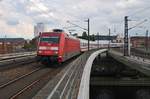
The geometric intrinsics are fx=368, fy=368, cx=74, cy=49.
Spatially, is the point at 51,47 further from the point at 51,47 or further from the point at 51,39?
the point at 51,39

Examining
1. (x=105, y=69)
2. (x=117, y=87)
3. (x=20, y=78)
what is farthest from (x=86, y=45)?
(x=20, y=78)

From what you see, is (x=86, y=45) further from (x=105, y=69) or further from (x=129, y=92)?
(x=129, y=92)

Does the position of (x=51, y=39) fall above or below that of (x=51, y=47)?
above

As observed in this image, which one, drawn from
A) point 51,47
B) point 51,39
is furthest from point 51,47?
point 51,39

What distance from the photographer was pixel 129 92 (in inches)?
1606

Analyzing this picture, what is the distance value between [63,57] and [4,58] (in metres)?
10.1

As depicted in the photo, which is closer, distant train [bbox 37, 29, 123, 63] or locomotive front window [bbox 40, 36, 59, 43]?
distant train [bbox 37, 29, 123, 63]

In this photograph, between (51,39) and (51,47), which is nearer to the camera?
(51,47)

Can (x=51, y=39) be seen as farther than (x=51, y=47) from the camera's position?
Yes

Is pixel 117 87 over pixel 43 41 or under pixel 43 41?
under

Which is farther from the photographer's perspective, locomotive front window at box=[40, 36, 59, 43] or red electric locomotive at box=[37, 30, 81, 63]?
locomotive front window at box=[40, 36, 59, 43]

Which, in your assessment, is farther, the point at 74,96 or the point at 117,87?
the point at 117,87

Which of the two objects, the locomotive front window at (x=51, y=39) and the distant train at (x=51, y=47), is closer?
the distant train at (x=51, y=47)

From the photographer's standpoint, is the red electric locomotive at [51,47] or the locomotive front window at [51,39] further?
the locomotive front window at [51,39]
